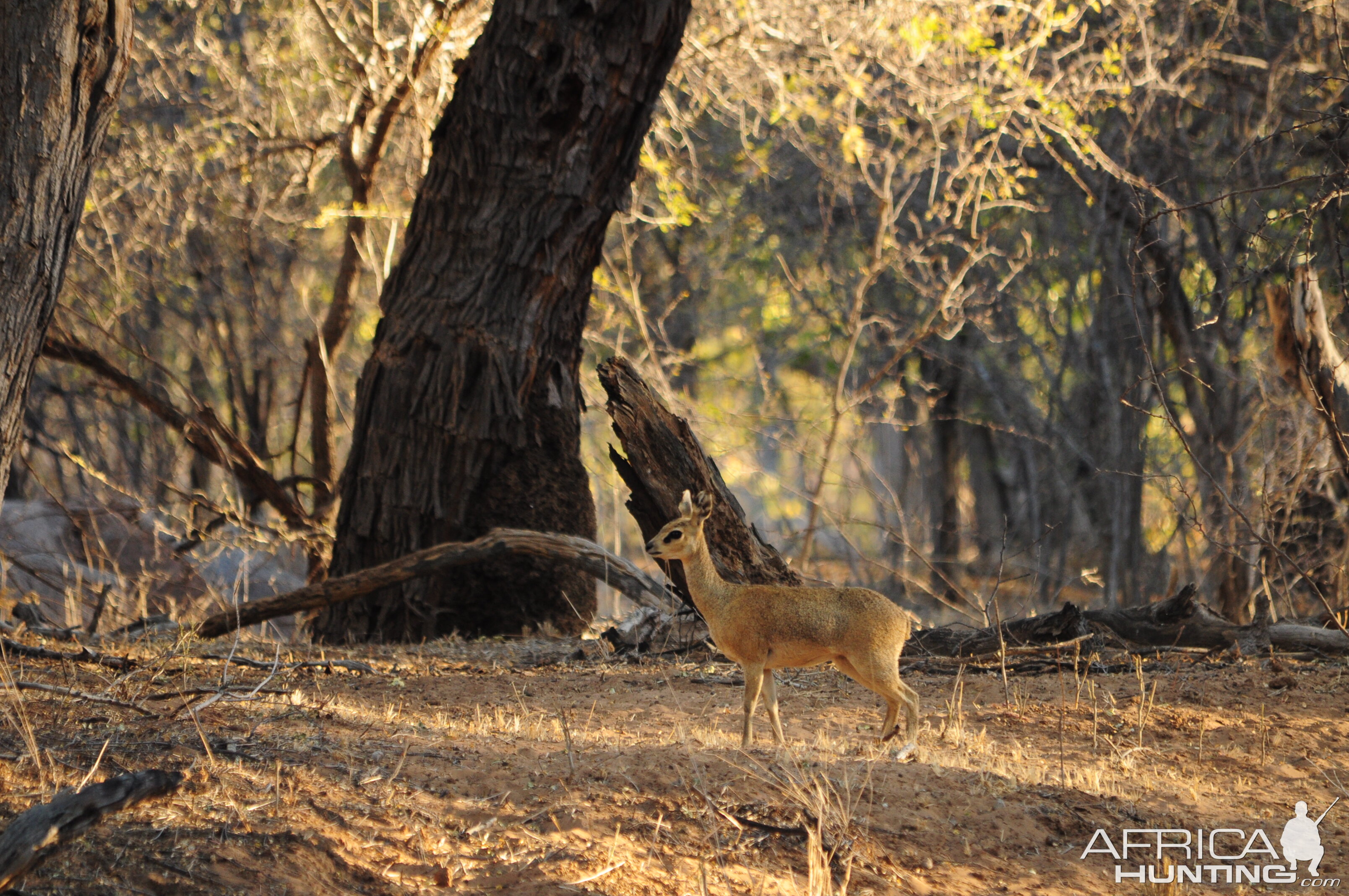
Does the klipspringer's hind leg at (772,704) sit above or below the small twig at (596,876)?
above

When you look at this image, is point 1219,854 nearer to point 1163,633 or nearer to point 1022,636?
point 1022,636

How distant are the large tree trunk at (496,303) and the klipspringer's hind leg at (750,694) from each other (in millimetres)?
4009

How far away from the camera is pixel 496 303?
9.44 meters

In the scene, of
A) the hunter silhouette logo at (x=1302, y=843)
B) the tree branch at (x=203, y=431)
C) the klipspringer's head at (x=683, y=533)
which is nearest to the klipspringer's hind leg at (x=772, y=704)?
the klipspringer's head at (x=683, y=533)

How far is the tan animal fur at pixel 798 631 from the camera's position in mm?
5535

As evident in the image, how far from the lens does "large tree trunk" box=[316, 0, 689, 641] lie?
933 centimetres

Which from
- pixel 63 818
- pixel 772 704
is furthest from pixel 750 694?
pixel 63 818

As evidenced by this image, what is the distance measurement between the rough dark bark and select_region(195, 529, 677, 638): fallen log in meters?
0.91

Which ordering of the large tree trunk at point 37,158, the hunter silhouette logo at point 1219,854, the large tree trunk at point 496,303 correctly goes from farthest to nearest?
the large tree trunk at point 496,303, the large tree trunk at point 37,158, the hunter silhouette logo at point 1219,854

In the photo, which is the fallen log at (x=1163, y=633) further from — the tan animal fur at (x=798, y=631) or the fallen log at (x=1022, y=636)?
the tan animal fur at (x=798, y=631)

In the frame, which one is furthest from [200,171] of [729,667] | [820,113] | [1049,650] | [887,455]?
[887,455]

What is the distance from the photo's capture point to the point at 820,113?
43.0 ft

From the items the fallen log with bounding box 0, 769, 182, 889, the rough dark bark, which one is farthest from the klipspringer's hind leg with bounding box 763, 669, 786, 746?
the fallen log with bounding box 0, 769, 182, 889

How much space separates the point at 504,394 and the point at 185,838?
18.7ft
